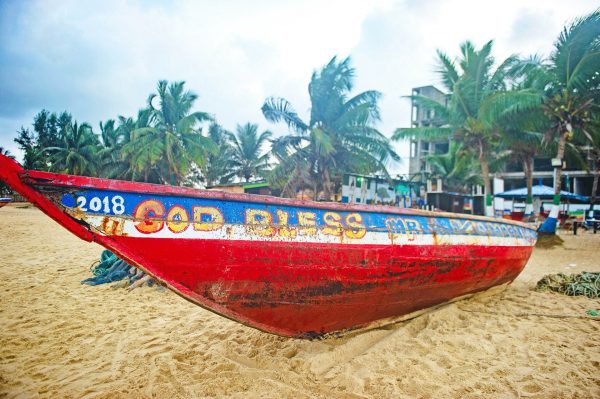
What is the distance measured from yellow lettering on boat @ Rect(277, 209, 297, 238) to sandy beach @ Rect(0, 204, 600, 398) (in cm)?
125

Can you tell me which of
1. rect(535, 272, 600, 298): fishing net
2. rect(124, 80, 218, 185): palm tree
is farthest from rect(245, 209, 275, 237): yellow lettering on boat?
rect(124, 80, 218, 185): palm tree

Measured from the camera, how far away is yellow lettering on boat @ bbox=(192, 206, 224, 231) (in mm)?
2609

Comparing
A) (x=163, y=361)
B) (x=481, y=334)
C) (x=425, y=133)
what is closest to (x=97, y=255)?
(x=163, y=361)

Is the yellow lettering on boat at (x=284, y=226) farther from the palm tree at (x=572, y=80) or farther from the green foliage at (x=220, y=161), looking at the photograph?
the green foliage at (x=220, y=161)

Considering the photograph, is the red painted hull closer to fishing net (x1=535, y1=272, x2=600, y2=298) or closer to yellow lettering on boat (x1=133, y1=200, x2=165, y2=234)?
yellow lettering on boat (x1=133, y1=200, x2=165, y2=234)

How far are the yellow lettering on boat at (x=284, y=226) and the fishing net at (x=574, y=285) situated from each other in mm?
4873

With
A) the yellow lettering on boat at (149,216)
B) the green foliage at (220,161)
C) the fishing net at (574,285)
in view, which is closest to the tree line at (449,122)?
the green foliage at (220,161)

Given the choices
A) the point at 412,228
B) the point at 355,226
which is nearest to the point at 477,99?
the point at 412,228

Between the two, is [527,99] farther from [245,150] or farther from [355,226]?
[245,150]

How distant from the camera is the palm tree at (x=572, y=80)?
1060 cm

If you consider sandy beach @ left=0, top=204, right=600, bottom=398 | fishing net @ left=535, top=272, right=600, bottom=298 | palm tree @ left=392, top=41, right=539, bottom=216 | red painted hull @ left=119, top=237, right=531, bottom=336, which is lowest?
sandy beach @ left=0, top=204, right=600, bottom=398

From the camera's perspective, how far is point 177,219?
2547mm

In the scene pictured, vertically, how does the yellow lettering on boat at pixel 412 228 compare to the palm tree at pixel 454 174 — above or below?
below

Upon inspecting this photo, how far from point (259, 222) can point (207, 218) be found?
0.44m
